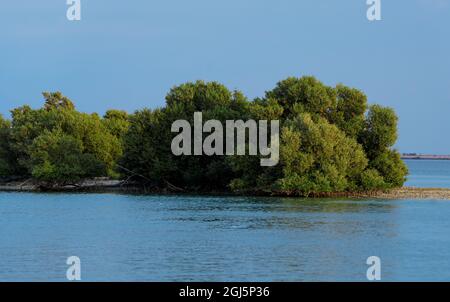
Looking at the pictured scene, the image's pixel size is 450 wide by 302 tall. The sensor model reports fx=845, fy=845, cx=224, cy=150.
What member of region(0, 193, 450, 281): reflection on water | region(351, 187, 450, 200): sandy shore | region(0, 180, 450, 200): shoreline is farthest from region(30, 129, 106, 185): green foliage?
region(351, 187, 450, 200): sandy shore

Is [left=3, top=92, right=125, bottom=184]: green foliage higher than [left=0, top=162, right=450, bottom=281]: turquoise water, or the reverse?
[left=3, top=92, right=125, bottom=184]: green foliage

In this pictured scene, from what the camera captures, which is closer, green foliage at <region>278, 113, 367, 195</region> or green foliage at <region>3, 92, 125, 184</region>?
green foliage at <region>278, 113, 367, 195</region>

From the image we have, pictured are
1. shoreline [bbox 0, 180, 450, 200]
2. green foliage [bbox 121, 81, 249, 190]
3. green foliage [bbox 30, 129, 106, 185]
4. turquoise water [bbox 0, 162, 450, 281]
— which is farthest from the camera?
green foliage [bbox 30, 129, 106, 185]

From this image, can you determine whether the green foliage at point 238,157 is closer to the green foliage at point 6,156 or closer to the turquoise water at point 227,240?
the green foliage at point 6,156

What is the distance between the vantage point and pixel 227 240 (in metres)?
44.3

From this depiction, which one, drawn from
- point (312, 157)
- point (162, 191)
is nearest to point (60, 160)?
point (162, 191)

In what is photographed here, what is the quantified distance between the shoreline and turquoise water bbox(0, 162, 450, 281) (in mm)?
5487

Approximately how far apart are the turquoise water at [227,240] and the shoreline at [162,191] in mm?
5487

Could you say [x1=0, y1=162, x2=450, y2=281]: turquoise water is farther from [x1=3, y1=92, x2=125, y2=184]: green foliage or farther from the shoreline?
[x1=3, y1=92, x2=125, y2=184]: green foliage

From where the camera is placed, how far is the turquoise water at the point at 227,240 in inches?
1341

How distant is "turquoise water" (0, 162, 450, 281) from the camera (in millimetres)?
34062

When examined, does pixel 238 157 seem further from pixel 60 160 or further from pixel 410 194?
pixel 60 160
